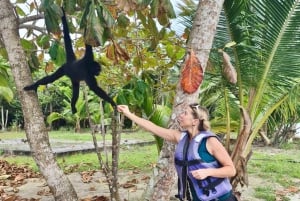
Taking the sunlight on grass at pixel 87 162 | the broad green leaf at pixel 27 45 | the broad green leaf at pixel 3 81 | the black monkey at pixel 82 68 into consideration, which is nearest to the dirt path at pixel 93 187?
the sunlight on grass at pixel 87 162

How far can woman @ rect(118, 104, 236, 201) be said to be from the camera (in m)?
2.39

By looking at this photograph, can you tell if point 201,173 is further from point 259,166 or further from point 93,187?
point 259,166

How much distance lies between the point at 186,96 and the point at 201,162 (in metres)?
0.71

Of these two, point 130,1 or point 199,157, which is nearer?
point 199,157

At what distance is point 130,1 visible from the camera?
284cm

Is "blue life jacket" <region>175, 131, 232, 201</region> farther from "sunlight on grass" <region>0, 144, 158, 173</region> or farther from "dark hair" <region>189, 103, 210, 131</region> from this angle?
"sunlight on grass" <region>0, 144, 158, 173</region>

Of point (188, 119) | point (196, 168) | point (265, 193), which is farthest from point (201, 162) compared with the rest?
point (265, 193)

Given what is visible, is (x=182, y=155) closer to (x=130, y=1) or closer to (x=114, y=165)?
(x=130, y=1)

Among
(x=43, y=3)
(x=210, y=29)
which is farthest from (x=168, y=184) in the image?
(x=43, y=3)

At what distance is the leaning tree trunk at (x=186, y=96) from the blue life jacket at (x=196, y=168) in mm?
483

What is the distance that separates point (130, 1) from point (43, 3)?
573mm

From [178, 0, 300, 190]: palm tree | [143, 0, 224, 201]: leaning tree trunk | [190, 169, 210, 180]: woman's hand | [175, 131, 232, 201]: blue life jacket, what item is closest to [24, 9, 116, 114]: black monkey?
[143, 0, 224, 201]: leaning tree trunk

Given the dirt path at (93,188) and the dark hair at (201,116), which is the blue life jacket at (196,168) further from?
the dirt path at (93,188)

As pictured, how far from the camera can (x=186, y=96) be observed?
2.99 m
